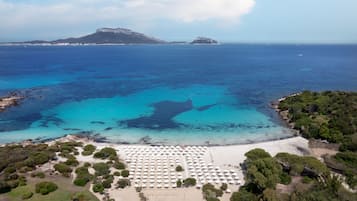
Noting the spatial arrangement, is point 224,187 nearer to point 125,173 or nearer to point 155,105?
point 125,173

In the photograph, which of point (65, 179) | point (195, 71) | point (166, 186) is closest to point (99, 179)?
point (65, 179)

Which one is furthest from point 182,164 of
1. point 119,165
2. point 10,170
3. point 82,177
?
point 10,170

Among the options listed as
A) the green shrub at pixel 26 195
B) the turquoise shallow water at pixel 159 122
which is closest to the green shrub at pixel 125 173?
the green shrub at pixel 26 195

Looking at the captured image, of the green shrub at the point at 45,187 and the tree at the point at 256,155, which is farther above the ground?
the tree at the point at 256,155

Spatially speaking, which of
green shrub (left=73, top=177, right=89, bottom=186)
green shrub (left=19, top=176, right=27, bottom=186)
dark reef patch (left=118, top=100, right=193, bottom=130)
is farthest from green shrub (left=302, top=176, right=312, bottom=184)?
green shrub (left=19, top=176, right=27, bottom=186)

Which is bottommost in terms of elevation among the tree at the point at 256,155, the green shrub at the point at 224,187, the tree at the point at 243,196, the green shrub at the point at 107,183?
the green shrub at the point at 224,187

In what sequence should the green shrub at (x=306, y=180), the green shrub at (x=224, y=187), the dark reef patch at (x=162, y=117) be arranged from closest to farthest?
the green shrub at (x=224, y=187) → the green shrub at (x=306, y=180) → the dark reef patch at (x=162, y=117)

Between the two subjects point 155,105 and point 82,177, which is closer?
point 82,177

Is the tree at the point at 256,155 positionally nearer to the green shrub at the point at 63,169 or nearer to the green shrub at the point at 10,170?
the green shrub at the point at 63,169
